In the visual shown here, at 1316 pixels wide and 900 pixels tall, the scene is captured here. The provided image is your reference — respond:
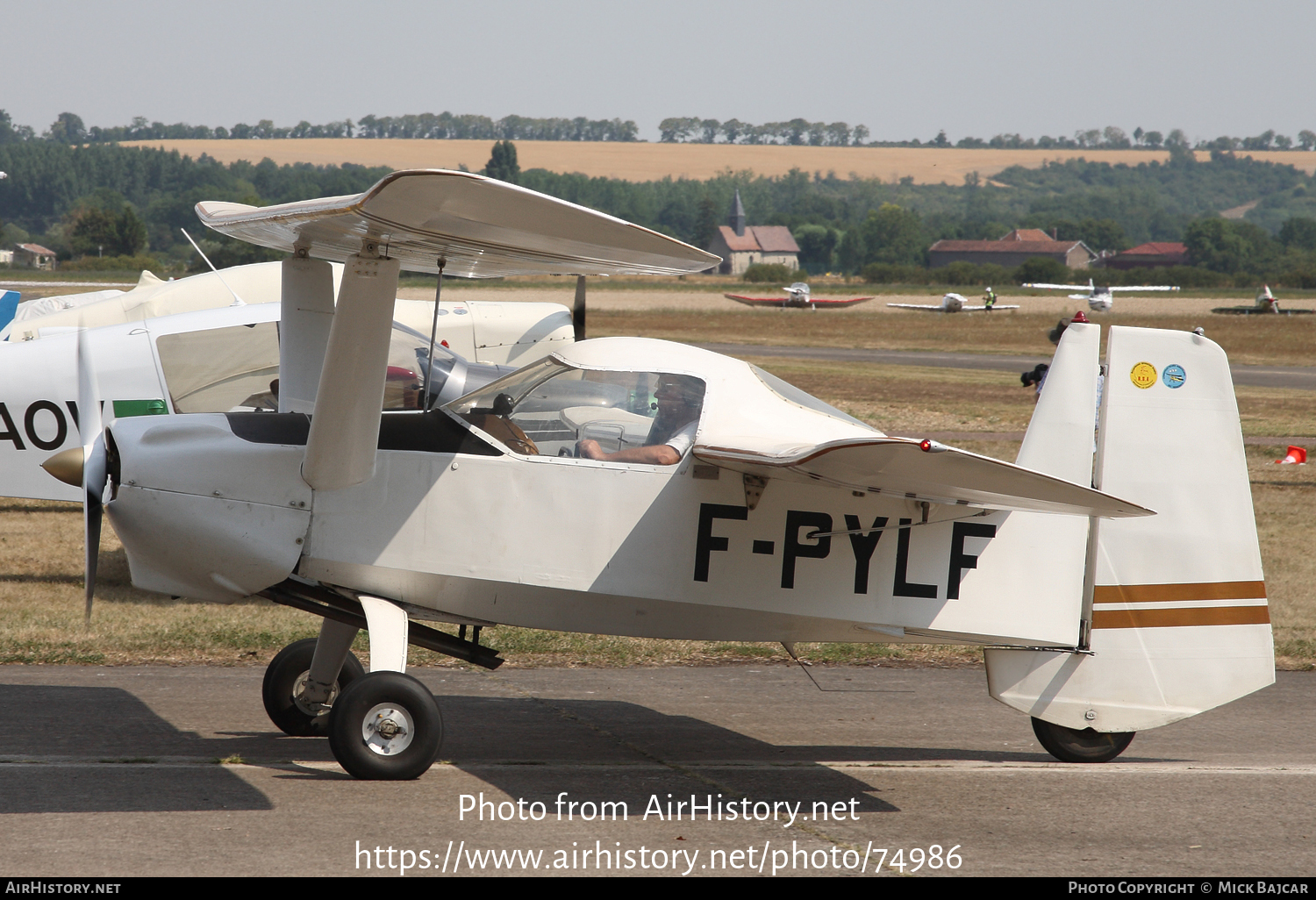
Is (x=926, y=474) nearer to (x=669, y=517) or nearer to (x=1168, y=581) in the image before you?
(x=669, y=517)

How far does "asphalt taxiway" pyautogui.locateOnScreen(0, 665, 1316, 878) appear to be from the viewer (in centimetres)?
491

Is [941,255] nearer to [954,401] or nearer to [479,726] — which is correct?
[954,401]

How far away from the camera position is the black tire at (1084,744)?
256 inches

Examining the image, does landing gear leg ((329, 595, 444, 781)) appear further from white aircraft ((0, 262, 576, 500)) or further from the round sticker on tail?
white aircraft ((0, 262, 576, 500))

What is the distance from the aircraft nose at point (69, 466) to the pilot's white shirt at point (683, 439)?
9.51ft

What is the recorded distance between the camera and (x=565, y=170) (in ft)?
584

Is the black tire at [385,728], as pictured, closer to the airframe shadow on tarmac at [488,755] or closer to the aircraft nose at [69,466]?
the airframe shadow on tarmac at [488,755]

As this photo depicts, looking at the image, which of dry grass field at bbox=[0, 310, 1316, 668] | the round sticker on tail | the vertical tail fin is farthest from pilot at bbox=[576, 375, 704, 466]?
dry grass field at bbox=[0, 310, 1316, 668]

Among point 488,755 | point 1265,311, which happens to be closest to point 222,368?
point 488,755

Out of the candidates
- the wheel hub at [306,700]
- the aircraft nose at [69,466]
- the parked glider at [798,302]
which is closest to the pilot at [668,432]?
the wheel hub at [306,700]

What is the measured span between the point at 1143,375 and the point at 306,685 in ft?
15.9

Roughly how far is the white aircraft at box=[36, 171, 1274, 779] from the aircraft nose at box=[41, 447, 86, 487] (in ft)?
0.06

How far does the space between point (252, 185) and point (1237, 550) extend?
159564mm
